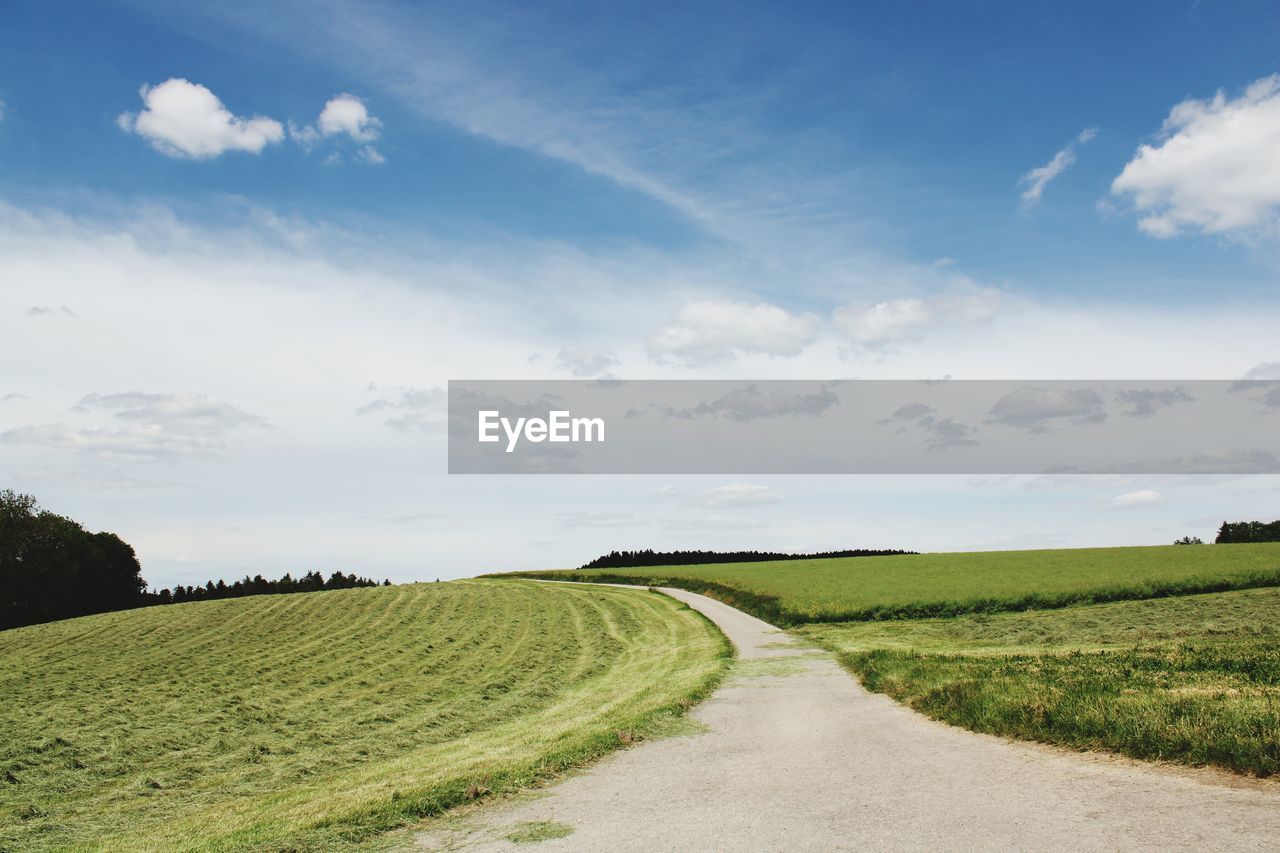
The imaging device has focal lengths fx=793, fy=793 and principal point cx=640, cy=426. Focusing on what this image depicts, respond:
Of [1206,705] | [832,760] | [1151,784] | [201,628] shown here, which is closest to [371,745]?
[832,760]

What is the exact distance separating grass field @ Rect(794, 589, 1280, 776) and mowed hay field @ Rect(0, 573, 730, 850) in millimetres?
5544

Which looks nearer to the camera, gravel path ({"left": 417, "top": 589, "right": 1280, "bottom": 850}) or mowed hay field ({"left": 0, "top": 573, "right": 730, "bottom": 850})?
gravel path ({"left": 417, "top": 589, "right": 1280, "bottom": 850})

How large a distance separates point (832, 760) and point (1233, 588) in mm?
45549

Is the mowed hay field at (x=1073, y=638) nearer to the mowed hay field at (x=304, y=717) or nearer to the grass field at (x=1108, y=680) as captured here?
the grass field at (x=1108, y=680)

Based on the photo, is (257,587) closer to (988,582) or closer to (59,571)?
(59,571)

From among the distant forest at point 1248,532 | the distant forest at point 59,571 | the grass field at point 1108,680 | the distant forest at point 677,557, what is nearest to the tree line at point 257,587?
the distant forest at point 59,571

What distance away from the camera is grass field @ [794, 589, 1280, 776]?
10.7m

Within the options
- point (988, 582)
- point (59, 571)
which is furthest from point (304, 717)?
point (59, 571)

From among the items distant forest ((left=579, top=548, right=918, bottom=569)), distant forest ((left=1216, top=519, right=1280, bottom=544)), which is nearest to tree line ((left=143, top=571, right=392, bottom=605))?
distant forest ((left=579, top=548, right=918, bottom=569))

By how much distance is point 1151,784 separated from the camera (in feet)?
31.5

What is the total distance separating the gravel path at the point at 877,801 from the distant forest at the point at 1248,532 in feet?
381

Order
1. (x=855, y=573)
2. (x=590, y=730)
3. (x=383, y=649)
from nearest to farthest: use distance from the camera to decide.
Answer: (x=590, y=730)
(x=383, y=649)
(x=855, y=573)

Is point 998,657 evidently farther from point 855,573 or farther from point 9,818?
point 855,573

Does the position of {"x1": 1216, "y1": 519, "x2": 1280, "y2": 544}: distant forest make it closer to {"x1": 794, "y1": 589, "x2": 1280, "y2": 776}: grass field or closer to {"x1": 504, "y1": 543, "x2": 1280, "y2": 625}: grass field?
{"x1": 504, "y1": 543, "x2": 1280, "y2": 625}: grass field
